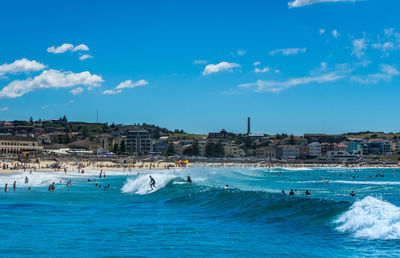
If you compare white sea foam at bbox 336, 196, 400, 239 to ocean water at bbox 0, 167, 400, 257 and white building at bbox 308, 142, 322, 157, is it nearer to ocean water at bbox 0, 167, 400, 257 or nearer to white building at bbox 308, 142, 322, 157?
ocean water at bbox 0, 167, 400, 257

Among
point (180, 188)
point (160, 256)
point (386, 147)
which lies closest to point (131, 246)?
point (160, 256)

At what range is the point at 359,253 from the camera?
15.8 meters

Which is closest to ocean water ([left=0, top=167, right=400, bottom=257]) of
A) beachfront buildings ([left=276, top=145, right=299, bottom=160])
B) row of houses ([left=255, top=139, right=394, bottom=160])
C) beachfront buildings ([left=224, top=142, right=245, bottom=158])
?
beachfront buildings ([left=224, top=142, right=245, bottom=158])

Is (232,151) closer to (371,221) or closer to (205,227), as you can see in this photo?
(205,227)

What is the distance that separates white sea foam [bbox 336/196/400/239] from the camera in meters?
18.3

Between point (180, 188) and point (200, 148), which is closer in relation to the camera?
point (180, 188)

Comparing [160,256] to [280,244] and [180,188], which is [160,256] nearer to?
[280,244]

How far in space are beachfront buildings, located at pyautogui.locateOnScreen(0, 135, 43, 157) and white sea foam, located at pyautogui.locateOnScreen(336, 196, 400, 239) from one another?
10347cm

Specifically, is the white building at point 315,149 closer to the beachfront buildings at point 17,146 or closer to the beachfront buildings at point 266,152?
the beachfront buildings at point 266,152

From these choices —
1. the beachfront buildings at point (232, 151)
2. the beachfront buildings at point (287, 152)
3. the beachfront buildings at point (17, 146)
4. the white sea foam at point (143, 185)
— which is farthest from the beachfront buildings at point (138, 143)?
the white sea foam at point (143, 185)

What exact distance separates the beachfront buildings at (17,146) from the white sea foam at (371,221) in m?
103

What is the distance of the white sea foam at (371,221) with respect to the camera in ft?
59.9

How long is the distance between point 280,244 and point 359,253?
303 centimetres

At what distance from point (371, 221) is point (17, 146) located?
114906mm
